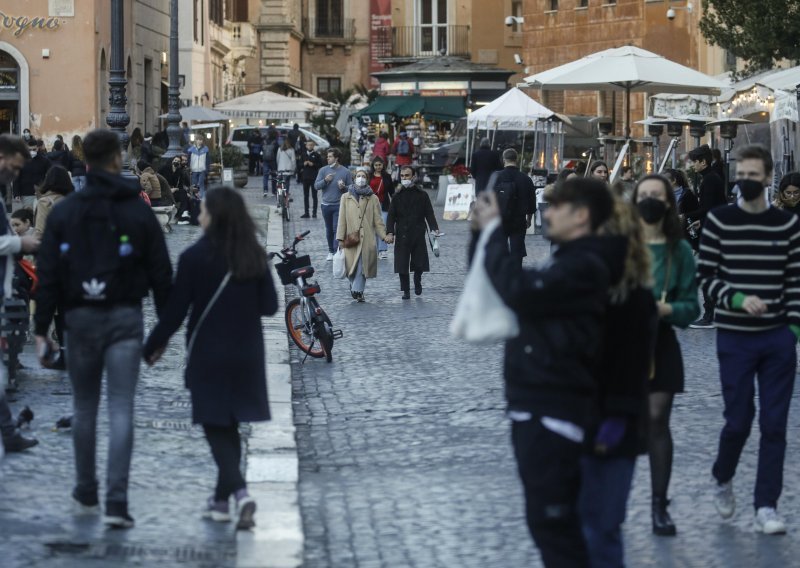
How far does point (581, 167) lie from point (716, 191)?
819 cm

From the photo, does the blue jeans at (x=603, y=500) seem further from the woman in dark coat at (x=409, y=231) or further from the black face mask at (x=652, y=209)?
the woman in dark coat at (x=409, y=231)

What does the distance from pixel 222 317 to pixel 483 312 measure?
2236 mm

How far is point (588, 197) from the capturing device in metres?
5.36

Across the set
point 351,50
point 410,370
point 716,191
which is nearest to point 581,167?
point 716,191

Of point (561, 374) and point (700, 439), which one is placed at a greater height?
point (561, 374)

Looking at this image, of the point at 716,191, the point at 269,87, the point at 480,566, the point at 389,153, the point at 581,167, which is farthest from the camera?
the point at 269,87

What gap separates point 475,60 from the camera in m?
73.8

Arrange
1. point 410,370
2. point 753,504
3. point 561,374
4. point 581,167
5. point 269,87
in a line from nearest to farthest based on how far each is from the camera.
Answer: point 561,374
point 753,504
point 410,370
point 581,167
point 269,87

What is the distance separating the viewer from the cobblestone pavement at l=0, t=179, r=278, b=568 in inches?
275

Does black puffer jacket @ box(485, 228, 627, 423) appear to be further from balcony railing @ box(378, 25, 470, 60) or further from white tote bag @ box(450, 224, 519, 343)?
balcony railing @ box(378, 25, 470, 60)

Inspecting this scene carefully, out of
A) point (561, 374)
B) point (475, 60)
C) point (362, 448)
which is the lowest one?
point (362, 448)

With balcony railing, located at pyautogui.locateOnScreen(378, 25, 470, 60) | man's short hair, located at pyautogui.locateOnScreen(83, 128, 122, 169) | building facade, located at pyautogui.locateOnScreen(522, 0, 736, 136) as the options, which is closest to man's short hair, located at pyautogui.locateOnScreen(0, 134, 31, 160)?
man's short hair, located at pyautogui.locateOnScreen(83, 128, 122, 169)

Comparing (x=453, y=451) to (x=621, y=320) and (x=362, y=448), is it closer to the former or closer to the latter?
(x=362, y=448)

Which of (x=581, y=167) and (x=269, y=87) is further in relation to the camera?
(x=269, y=87)
